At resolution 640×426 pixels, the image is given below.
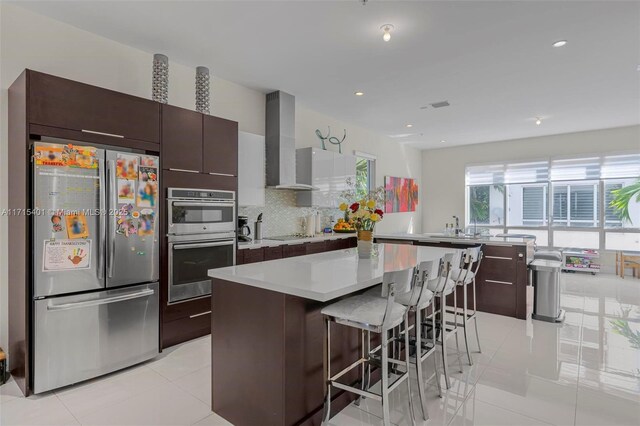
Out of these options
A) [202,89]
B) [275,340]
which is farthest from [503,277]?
[202,89]

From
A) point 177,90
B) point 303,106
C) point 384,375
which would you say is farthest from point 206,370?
point 303,106

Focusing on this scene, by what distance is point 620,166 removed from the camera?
6.90m

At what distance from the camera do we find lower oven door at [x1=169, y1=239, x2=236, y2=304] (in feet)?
10.6

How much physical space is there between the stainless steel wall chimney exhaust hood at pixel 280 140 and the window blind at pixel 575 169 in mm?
6201

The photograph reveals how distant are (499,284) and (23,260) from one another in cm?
493

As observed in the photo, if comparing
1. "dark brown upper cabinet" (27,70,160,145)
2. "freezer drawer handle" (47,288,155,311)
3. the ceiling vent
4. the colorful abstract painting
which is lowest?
"freezer drawer handle" (47,288,155,311)

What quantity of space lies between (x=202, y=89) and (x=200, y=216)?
4.63ft

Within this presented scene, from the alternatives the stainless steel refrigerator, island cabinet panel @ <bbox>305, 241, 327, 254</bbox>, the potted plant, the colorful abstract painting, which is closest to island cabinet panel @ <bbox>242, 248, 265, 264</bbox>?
island cabinet panel @ <bbox>305, 241, 327, 254</bbox>

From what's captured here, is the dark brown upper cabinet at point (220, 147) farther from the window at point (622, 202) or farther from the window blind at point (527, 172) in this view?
the window at point (622, 202)

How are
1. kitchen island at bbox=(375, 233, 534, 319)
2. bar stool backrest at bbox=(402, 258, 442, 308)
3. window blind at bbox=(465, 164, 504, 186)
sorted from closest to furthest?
1. bar stool backrest at bbox=(402, 258, 442, 308)
2. kitchen island at bbox=(375, 233, 534, 319)
3. window blind at bbox=(465, 164, 504, 186)

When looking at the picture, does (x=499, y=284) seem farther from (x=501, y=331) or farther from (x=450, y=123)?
(x=450, y=123)

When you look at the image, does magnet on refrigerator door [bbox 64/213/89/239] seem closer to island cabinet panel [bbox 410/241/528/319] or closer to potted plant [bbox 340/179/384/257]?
potted plant [bbox 340/179/384/257]

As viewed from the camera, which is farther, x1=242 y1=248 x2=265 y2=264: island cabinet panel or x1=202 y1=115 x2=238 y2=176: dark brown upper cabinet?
x1=242 y1=248 x2=265 y2=264: island cabinet panel

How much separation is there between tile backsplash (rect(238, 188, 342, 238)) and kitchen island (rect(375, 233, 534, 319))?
2373 millimetres
